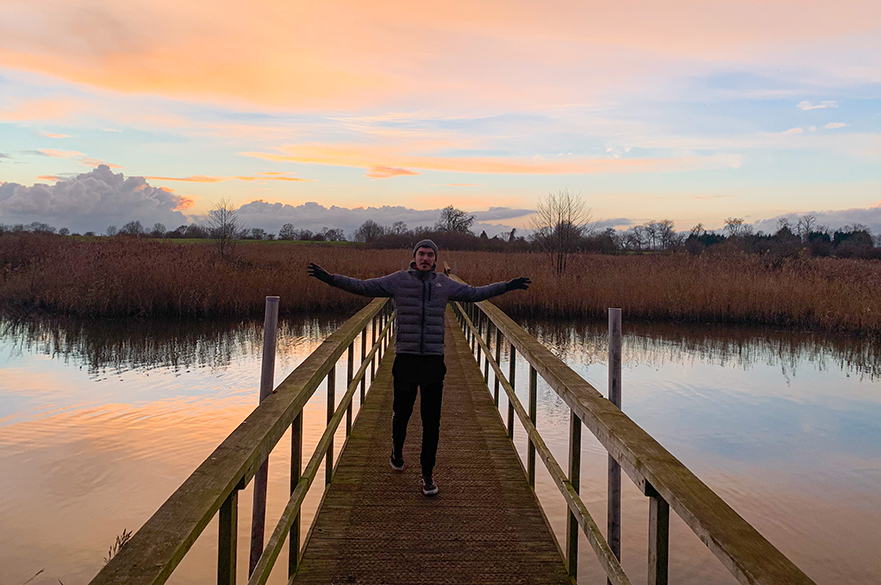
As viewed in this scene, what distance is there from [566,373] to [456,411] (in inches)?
129

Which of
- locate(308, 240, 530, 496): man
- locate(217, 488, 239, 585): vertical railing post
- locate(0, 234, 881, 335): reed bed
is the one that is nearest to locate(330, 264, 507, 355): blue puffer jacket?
locate(308, 240, 530, 496): man

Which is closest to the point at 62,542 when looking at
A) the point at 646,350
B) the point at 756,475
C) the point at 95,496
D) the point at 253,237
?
the point at 95,496

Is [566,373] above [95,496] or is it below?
above

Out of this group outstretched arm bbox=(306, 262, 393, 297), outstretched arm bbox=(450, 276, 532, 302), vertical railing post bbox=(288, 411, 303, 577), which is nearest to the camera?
vertical railing post bbox=(288, 411, 303, 577)

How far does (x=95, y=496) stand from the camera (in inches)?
245

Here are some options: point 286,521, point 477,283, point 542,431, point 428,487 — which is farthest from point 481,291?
point 477,283

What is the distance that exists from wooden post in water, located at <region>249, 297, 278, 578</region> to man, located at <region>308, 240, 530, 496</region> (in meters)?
0.61

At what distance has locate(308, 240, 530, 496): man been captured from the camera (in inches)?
161

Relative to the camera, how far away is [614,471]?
10.1 ft

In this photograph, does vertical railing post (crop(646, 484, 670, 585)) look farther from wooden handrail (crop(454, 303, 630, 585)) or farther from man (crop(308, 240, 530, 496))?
man (crop(308, 240, 530, 496))

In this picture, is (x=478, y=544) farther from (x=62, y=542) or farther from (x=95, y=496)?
(x=95, y=496)

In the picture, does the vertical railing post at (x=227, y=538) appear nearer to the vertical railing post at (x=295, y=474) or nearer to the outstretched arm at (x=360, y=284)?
the vertical railing post at (x=295, y=474)

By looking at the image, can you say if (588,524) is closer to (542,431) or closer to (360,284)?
(360,284)

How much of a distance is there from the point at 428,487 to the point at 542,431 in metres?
4.54
